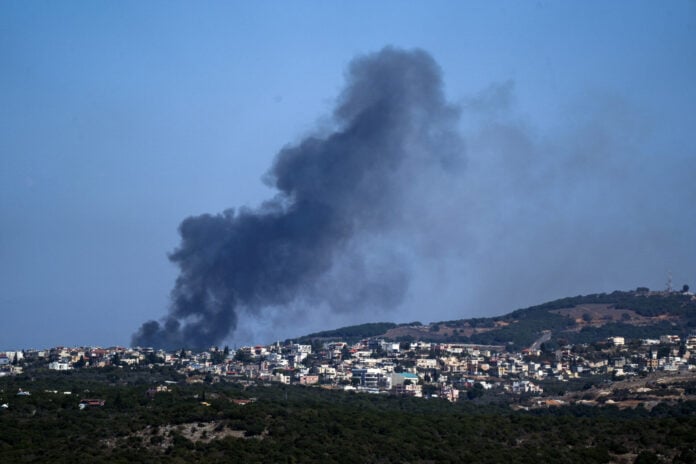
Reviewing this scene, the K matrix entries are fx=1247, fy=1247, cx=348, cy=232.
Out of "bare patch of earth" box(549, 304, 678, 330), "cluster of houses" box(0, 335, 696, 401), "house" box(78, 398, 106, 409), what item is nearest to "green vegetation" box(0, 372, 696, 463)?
"house" box(78, 398, 106, 409)

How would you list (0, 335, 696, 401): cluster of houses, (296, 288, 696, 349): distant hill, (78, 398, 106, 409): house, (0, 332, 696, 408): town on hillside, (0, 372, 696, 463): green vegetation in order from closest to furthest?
(0, 372, 696, 463): green vegetation → (78, 398, 106, 409): house → (0, 332, 696, 408): town on hillside → (0, 335, 696, 401): cluster of houses → (296, 288, 696, 349): distant hill

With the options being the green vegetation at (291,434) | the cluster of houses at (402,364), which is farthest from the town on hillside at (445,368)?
the green vegetation at (291,434)

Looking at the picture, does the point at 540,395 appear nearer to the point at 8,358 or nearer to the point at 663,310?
the point at 8,358

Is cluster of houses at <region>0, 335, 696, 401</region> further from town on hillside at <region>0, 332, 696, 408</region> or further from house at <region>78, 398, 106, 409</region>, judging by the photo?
house at <region>78, 398, 106, 409</region>

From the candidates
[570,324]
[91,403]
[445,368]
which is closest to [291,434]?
[91,403]

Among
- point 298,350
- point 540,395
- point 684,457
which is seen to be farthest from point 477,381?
point 684,457

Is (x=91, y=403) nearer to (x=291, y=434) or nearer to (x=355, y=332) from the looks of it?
(x=291, y=434)
